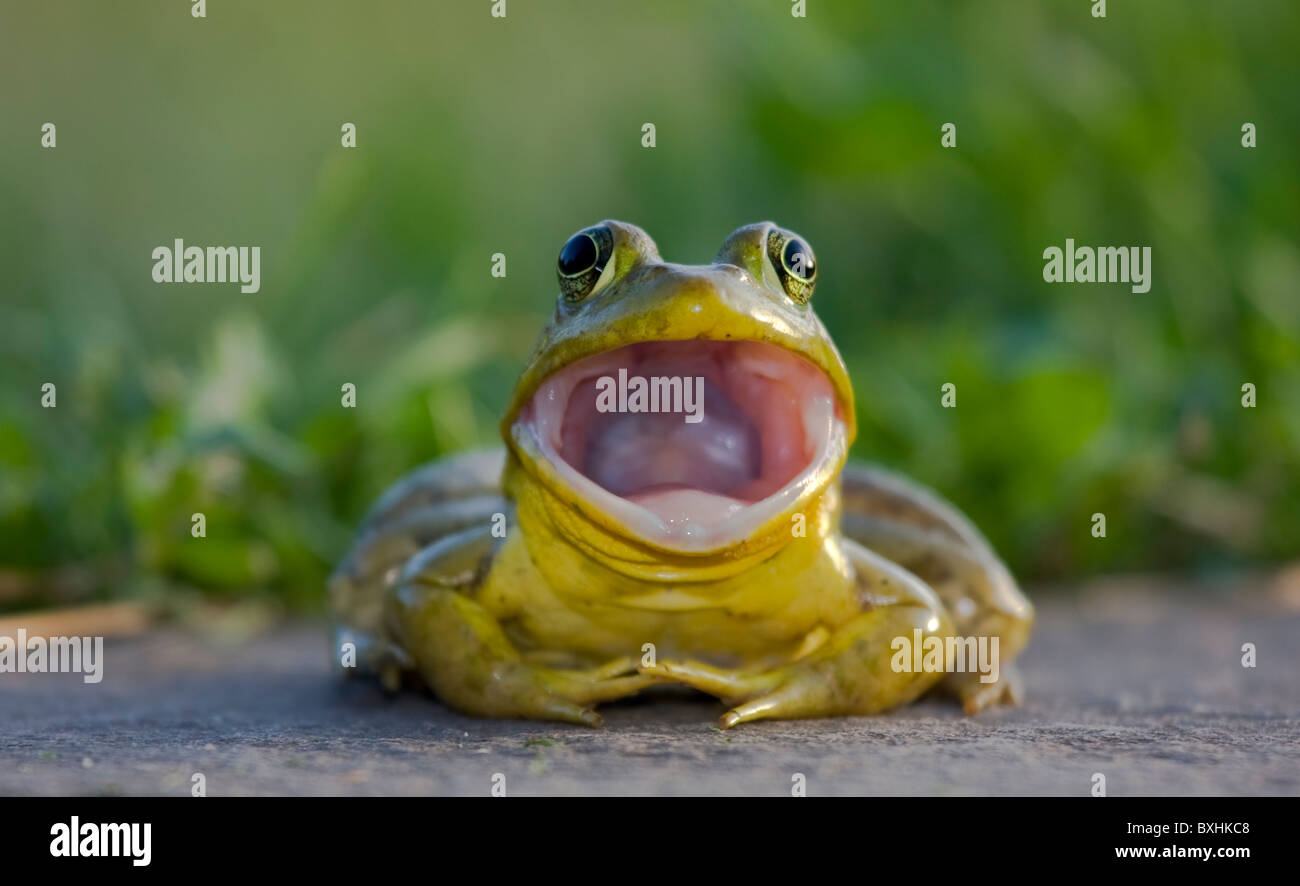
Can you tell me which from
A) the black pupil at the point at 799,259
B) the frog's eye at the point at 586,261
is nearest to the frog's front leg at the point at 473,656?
the frog's eye at the point at 586,261

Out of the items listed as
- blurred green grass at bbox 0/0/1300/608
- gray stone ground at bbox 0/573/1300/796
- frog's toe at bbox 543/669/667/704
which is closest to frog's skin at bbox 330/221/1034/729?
frog's toe at bbox 543/669/667/704

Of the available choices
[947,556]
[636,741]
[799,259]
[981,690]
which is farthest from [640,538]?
[947,556]

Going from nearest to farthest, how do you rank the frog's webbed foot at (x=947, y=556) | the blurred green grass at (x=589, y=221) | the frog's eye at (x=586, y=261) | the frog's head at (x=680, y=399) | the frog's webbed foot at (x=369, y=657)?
1. the frog's head at (x=680, y=399)
2. the frog's eye at (x=586, y=261)
3. the frog's webbed foot at (x=369, y=657)
4. the frog's webbed foot at (x=947, y=556)
5. the blurred green grass at (x=589, y=221)

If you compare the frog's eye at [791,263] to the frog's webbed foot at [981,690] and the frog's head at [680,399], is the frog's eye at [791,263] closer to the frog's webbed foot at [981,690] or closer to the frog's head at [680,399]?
the frog's head at [680,399]

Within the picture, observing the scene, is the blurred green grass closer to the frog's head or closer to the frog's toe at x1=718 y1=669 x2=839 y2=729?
the frog's head

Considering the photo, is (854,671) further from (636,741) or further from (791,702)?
(636,741)

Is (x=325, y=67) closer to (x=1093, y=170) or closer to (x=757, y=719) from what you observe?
(x=1093, y=170)
